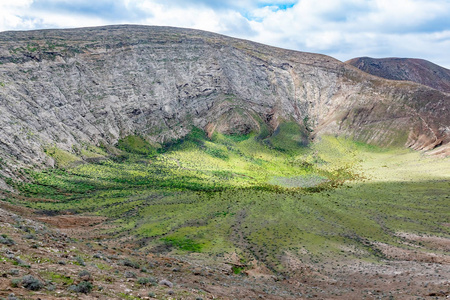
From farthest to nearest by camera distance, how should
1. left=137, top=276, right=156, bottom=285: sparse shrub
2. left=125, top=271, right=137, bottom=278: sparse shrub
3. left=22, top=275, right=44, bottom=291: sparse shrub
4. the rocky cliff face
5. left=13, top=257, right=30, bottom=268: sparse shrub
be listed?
the rocky cliff face → left=125, top=271, right=137, bottom=278: sparse shrub → left=137, top=276, right=156, bottom=285: sparse shrub → left=13, top=257, right=30, bottom=268: sparse shrub → left=22, top=275, right=44, bottom=291: sparse shrub

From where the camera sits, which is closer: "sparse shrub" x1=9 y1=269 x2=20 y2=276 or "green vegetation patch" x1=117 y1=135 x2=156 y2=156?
"sparse shrub" x1=9 y1=269 x2=20 y2=276

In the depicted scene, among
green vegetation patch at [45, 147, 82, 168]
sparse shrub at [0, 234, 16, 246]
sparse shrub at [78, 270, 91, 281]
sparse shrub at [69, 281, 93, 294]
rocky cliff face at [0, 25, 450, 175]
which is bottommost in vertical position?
green vegetation patch at [45, 147, 82, 168]

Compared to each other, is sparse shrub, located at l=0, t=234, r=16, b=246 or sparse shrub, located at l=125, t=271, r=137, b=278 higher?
sparse shrub, located at l=0, t=234, r=16, b=246

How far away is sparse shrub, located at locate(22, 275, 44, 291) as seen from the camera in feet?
35.2

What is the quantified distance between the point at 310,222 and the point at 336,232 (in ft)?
19.1

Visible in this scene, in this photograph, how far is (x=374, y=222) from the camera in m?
49.3

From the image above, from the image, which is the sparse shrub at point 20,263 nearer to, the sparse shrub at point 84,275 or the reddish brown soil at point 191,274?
the reddish brown soil at point 191,274

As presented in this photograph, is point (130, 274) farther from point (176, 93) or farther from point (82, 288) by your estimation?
point (176, 93)

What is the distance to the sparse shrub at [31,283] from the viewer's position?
35.2 ft

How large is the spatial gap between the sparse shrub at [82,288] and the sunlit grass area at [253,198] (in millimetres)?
23802

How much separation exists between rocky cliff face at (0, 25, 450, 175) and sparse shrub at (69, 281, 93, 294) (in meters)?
64.2

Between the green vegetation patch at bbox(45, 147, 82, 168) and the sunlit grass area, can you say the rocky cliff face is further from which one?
the sunlit grass area

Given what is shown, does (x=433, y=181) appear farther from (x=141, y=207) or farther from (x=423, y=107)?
(x=141, y=207)

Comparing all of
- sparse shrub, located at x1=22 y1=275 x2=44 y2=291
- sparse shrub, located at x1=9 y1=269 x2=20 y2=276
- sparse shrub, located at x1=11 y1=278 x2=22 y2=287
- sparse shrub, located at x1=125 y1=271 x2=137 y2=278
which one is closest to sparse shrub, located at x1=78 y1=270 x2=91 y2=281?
sparse shrub, located at x1=22 y1=275 x2=44 y2=291
